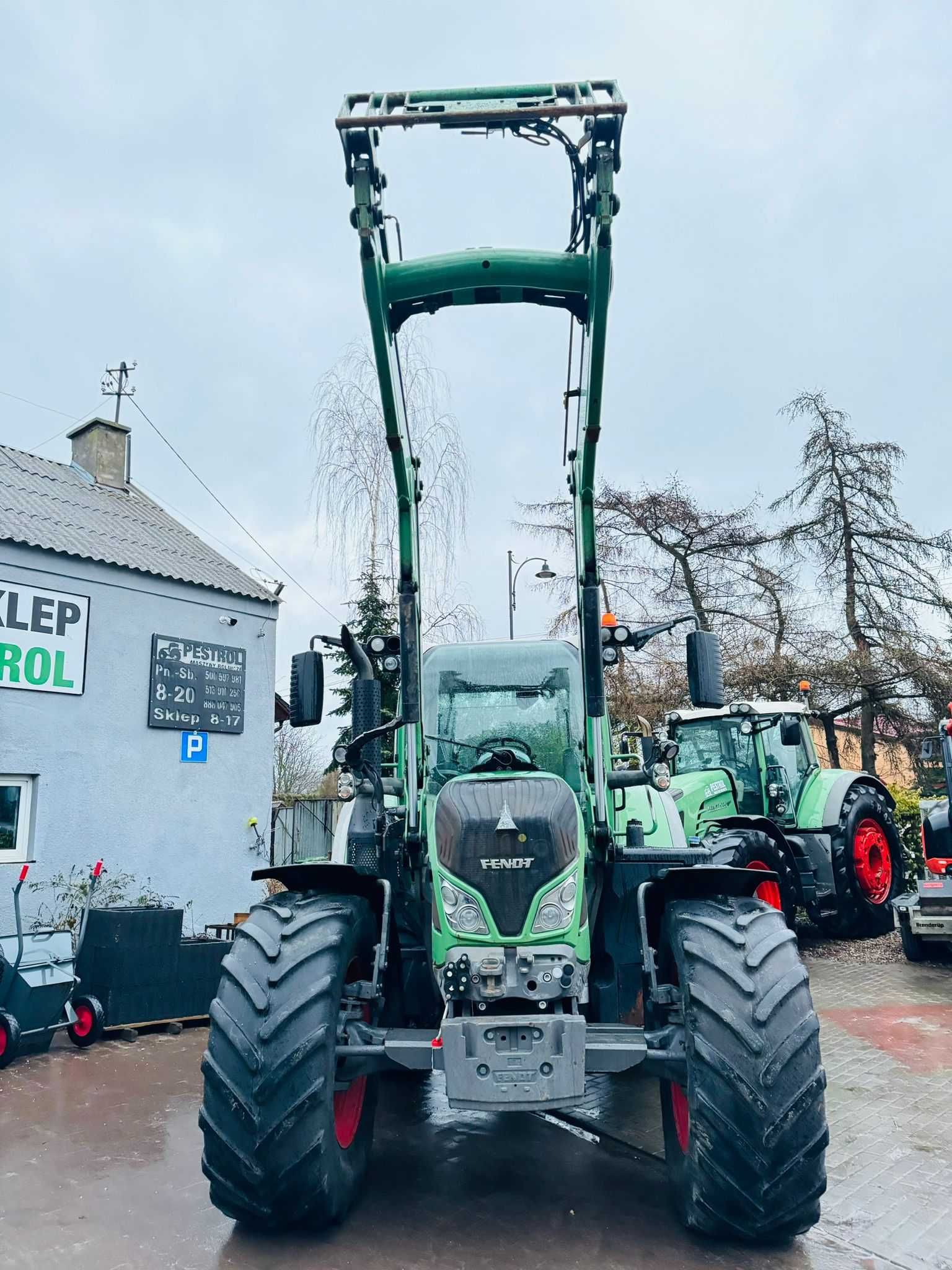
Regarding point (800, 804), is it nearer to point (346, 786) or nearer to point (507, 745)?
point (507, 745)

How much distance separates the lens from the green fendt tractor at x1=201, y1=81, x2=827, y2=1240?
3529 mm

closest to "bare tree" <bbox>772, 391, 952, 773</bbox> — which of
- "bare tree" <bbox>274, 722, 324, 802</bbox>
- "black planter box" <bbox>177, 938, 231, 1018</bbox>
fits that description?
"black planter box" <bbox>177, 938, 231, 1018</bbox>

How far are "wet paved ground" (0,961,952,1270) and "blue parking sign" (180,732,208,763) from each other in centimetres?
492

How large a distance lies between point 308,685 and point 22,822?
6.44 metres

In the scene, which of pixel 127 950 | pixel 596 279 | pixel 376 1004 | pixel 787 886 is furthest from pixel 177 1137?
pixel 787 886

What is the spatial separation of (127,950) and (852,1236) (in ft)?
19.1

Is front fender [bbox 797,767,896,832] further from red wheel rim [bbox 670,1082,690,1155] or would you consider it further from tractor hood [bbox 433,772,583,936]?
tractor hood [bbox 433,772,583,936]

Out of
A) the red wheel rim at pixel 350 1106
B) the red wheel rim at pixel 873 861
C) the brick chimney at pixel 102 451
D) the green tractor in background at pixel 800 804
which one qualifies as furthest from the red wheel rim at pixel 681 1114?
the brick chimney at pixel 102 451

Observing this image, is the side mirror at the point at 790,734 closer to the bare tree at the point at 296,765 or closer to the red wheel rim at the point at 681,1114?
the red wheel rim at the point at 681,1114

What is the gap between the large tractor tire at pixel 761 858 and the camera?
8.34m

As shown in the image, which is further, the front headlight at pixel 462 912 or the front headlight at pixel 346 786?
the front headlight at pixel 346 786

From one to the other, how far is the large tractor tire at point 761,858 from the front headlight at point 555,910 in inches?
167

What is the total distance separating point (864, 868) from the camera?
10.7m

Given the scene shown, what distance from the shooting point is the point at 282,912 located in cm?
412
